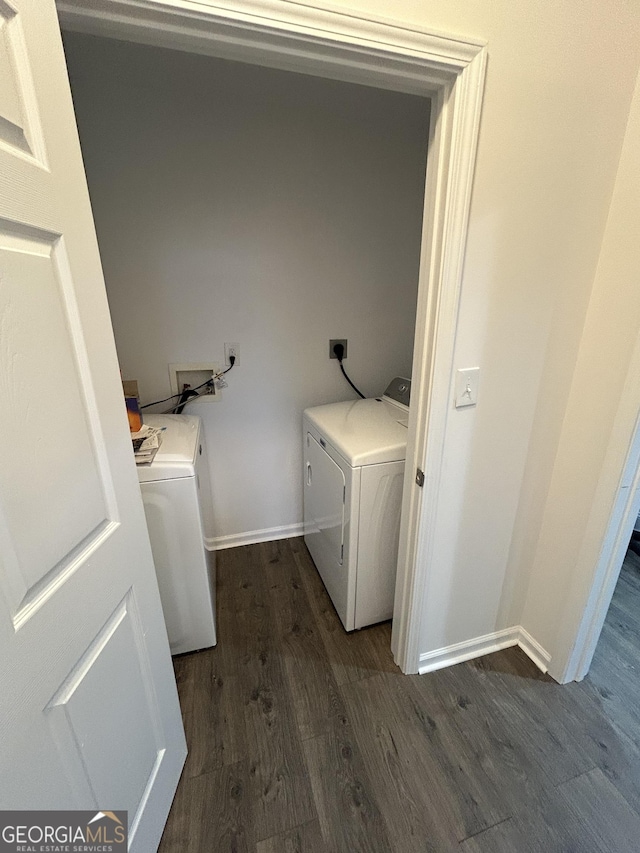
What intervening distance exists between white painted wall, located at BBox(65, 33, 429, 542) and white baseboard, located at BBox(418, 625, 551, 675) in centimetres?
115

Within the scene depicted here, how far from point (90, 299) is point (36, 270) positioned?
0.13 meters

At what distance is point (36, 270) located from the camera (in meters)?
0.61

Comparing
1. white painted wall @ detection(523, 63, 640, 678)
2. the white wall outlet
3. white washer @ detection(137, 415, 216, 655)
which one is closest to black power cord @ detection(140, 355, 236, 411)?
white washer @ detection(137, 415, 216, 655)

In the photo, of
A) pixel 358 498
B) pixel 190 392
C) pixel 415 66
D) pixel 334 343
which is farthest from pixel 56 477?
pixel 334 343

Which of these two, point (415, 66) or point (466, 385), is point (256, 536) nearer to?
point (466, 385)

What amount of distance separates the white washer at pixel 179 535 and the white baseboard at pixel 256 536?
2.06ft

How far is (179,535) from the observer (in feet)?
4.64

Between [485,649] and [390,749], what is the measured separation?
0.61 meters

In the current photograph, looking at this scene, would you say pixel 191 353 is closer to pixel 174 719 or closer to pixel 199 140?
pixel 199 140

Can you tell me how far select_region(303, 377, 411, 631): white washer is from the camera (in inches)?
57.3

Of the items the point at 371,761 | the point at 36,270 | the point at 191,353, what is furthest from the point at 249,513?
the point at 36,270

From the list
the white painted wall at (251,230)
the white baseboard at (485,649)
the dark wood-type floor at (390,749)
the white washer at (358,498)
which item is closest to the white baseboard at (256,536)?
the white painted wall at (251,230)

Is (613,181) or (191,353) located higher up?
(613,181)

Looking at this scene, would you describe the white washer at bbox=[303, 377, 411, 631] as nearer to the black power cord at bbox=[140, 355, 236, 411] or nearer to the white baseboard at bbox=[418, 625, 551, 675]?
the white baseboard at bbox=[418, 625, 551, 675]
